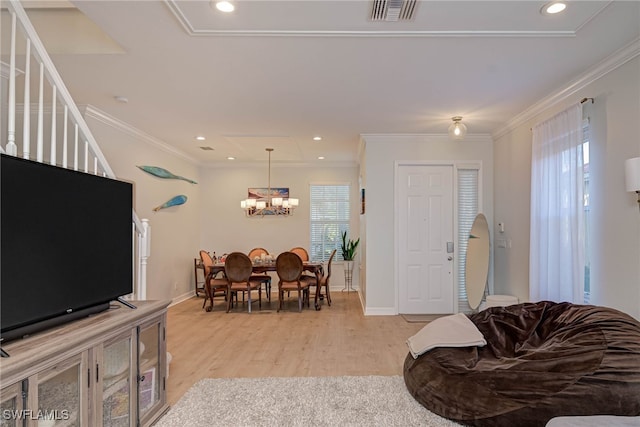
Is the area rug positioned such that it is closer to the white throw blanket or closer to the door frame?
the white throw blanket

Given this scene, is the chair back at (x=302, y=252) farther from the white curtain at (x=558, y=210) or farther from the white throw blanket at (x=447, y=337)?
the white throw blanket at (x=447, y=337)

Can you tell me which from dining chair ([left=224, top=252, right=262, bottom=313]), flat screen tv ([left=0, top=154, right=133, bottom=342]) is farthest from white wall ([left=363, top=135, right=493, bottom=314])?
flat screen tv ([left=0, top=154, right=133, bottom=342])

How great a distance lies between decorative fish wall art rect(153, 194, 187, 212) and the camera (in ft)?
19.2

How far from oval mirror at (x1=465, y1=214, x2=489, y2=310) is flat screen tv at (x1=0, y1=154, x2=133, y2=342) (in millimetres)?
4407

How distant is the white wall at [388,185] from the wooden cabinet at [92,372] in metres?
3.44

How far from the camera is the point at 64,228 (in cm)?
182

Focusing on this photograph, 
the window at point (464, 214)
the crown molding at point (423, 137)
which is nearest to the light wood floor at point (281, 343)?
the window at point (464, 214)

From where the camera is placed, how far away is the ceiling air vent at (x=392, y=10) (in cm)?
218

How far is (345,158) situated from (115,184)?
5596 millimetres

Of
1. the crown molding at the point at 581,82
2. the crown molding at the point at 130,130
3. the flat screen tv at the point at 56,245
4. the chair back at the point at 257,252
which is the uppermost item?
the crown molding at the point at 581,82

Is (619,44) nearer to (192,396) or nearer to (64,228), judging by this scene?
(64,228)

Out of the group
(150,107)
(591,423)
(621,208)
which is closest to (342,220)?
(150,107)

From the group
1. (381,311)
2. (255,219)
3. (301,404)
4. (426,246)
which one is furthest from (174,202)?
(301,404)

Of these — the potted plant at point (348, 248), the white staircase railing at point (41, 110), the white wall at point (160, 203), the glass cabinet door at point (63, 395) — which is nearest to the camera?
the glass cabinet door at point (63, 395)
